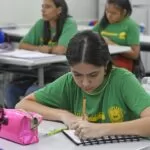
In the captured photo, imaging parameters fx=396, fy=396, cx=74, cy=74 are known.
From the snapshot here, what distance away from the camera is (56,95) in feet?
5.63

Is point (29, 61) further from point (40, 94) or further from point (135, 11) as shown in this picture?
point (135, 11)

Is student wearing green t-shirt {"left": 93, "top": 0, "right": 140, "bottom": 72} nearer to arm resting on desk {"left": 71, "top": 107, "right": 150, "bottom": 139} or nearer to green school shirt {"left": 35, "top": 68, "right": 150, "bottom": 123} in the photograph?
green school shirt {"left": 35, "top": 68, "right": 150, "bottom": 123}

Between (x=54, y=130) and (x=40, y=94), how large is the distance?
0.90ft

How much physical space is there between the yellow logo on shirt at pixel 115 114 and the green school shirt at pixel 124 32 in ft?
6.34

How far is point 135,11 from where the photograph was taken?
5.42 m

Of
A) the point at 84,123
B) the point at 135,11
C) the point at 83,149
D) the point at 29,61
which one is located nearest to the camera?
the point at 83,149

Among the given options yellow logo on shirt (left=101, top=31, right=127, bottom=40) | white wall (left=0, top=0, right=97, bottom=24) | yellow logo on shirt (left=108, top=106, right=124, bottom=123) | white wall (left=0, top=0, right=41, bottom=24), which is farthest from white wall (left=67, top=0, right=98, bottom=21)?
yellow logo on shirt (left=108, top=106, right=124, bottom=123)

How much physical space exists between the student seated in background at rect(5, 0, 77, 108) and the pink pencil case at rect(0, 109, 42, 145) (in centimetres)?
183

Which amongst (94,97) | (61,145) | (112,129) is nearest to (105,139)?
(112,129)

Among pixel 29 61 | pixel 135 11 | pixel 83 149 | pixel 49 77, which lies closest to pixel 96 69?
pixel 83 149

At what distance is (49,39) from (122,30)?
2.14 feet

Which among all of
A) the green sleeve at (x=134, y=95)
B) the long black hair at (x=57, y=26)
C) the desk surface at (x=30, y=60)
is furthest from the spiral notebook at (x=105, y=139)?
the long black hair at (x=57, y=26)

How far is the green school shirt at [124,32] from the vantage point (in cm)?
346

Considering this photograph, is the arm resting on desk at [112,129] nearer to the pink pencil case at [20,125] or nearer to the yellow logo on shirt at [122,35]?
the pink pencil case at [20,125]
